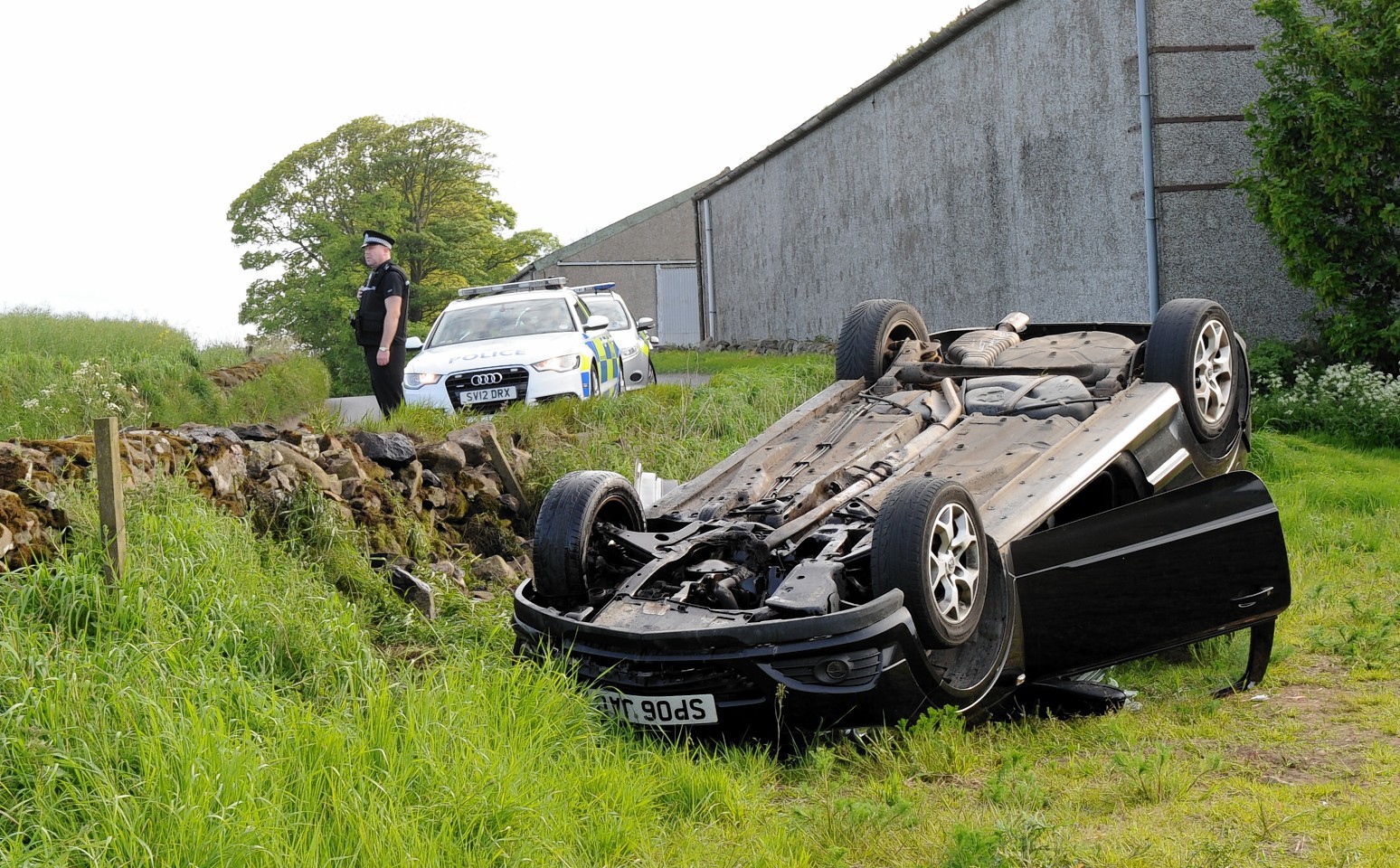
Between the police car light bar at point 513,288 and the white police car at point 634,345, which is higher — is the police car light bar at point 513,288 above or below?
above

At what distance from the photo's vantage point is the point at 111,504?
4.79 m

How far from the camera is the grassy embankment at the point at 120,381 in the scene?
28.0ft

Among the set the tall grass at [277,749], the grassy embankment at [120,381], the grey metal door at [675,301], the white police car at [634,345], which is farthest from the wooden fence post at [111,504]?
the grey metal door at [675,301]

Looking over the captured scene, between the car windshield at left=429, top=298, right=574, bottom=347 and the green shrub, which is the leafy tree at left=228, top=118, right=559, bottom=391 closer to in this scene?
the car windshield at left=429, top=298, right=574, bottom=347

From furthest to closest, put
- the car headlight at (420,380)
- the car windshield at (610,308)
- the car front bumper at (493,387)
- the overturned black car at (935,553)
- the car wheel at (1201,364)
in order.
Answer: the car windshield at (610,308)
the car headlight at (420,380)
the car front bumper at (493,387)
the car wheel at (1201,364)
the overturned black car at (935,553)

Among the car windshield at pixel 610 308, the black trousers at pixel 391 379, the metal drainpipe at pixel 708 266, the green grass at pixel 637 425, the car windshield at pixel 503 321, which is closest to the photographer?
the green grass at pixel 637 425

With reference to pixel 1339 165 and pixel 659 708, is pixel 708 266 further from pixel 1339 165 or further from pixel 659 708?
pixel 659 708

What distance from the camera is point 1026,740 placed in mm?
4887

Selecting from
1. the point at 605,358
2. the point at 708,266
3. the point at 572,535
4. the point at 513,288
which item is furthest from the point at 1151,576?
the point at 708,266

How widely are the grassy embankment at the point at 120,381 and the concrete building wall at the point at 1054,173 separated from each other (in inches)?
316

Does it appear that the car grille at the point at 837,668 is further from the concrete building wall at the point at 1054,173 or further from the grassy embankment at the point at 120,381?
the concrete building wall at the point at 1054,173

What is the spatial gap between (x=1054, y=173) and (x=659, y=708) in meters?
10.1

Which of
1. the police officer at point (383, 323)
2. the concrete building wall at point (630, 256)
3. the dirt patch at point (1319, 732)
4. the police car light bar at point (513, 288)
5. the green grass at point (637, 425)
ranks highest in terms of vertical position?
the concrete building wall at point (630, 256)

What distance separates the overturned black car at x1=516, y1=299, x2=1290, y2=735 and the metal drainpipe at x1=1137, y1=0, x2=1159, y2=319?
4997 mm
